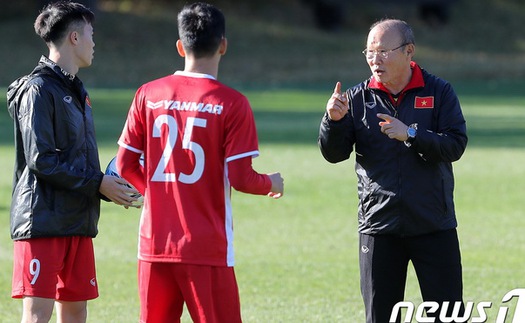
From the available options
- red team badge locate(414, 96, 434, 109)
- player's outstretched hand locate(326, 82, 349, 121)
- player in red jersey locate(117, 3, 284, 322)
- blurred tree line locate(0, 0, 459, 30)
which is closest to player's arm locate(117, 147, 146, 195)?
player in red jersey locate(117, 3, 284, 322)

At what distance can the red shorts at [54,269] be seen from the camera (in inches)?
244

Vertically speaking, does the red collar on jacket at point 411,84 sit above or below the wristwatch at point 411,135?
above

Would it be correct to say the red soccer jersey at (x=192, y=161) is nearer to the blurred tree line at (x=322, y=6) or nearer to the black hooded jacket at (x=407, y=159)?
the black hooded jacket at (x=407, y=159)

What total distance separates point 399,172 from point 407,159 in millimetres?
84

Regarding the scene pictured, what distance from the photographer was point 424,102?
6.41 meters

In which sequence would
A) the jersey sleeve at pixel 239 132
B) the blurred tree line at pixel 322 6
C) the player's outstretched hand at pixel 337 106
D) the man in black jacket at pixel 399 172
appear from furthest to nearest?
the blurred tree line at pixel 322 6 < the man in black jacket at pixel 399 172 < the player's outstretched hand at pixel 337 106 < the jersey sleeve at pixel 239 132

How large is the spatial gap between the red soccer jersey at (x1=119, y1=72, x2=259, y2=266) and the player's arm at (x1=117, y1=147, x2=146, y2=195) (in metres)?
0.19

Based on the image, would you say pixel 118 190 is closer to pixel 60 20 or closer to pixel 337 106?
pixel 60 20

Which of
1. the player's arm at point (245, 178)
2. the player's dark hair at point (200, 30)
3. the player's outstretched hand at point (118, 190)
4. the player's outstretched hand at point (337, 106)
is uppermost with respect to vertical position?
the player's dark hair at point (200, 30)

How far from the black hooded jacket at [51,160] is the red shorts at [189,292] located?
783 mm

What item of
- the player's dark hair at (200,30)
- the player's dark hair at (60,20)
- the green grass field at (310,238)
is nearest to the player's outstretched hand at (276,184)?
the player's dark hair at (200,30)

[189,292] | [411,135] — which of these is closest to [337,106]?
[411,135]

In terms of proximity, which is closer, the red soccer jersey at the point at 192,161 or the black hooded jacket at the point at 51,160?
the red soccer jersey at the point at 192,161

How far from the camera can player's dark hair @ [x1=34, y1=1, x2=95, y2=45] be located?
636cm
